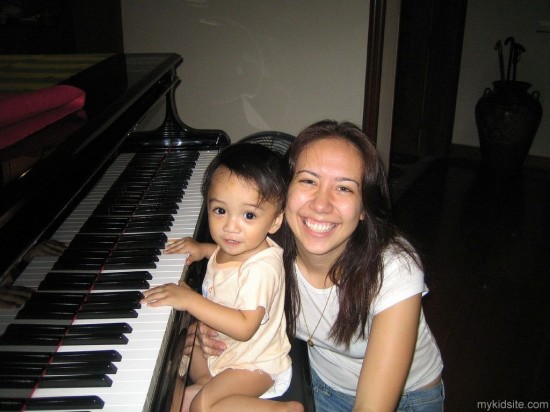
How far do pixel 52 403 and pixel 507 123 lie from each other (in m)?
4.82

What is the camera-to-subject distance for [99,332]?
1032 millimetres

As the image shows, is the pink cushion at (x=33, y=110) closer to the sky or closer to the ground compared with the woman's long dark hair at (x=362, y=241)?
closer to the sky

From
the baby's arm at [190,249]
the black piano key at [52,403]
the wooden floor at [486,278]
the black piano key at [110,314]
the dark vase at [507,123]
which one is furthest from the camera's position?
the dark vase at [507,123]

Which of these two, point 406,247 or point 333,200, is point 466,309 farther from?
point 333,200

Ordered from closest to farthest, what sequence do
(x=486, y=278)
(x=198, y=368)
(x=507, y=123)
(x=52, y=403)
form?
(x=52, y=403)
(x=198, y=368)
(x=486, y=278)
(x=507, y=123)

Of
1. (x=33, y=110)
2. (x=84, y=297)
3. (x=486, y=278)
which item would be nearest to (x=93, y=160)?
(x=33, y=110)

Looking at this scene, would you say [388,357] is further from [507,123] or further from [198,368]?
[507,123]

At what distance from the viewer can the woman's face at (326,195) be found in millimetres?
1234

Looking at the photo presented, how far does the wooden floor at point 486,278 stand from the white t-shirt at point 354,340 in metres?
0.23

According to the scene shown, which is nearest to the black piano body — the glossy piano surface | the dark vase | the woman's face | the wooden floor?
the glossy piano surface

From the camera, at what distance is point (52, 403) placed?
2.83 ft

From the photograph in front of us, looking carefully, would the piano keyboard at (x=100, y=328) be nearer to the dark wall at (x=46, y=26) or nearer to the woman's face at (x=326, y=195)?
the woman's face at (x=326, y=195)

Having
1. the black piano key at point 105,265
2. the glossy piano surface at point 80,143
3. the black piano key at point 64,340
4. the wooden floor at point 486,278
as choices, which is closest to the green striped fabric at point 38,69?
the glossy piano surface at point 80,143

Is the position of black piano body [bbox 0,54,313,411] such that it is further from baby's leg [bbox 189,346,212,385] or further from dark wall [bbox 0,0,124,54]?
dark wall [bbox 0,0,124,54]
